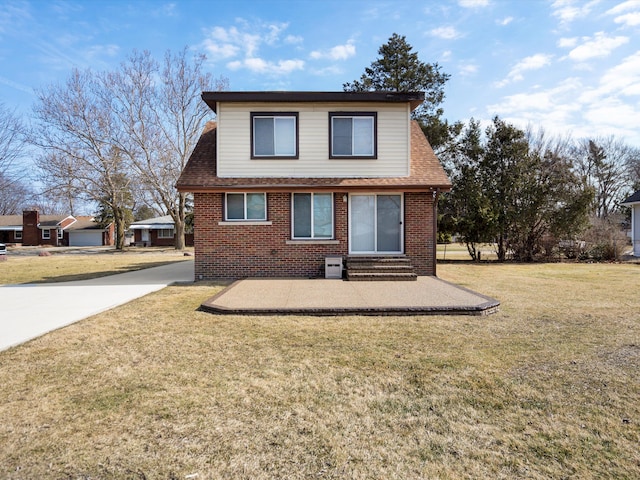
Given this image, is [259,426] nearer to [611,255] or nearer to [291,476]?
[291,476]

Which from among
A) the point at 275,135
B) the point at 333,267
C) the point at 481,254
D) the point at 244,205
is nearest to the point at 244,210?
the point at 244,205

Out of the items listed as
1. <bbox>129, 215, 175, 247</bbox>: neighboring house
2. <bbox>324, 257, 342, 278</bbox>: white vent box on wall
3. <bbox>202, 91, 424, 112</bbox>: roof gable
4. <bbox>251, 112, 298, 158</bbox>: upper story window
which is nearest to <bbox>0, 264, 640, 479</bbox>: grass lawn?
<bbox>324, 257, 342, 278</bbox>: white vent box on wall

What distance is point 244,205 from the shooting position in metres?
11.2

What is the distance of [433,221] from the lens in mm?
11328

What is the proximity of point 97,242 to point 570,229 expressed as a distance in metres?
52.5

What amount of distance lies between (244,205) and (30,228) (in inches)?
1979

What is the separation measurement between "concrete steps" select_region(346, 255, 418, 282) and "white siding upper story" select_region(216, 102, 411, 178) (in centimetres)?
273

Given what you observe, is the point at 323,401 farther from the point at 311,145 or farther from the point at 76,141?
the point at 76,141

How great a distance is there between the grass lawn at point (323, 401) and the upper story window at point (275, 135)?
693 centimetres

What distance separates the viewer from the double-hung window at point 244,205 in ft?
36.8

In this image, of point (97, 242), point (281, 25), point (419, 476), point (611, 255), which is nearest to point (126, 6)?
point (281, 25)

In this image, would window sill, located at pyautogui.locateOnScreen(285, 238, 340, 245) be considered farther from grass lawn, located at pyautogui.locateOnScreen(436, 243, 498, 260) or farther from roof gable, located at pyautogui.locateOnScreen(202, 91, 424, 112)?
grass lawn, located at pyautogui.locateOnScreen(436, 243, 498, 260)

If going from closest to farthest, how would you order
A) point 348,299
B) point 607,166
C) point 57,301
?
point 348,299, point 57,301, point 607,166

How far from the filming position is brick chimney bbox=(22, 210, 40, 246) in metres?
46.7
